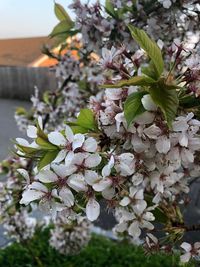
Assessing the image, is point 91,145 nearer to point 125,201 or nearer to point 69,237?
point 125,201

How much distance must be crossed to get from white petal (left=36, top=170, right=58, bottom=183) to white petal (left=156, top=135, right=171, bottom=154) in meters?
0.15

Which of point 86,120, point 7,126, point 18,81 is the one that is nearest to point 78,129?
point 86,120

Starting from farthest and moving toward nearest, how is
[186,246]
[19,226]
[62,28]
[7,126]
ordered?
[7,126], [19,226], [62,28], [186,246]

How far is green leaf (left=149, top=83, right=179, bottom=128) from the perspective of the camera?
627 millimetres

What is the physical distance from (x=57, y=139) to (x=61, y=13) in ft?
2.93

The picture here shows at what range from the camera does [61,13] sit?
1.48 meters

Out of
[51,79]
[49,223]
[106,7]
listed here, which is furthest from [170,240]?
[51,79]

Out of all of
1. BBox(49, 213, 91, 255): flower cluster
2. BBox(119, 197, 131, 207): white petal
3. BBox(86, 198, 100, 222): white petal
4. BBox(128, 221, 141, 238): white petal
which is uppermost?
BBox(86, 198, 100, 222): white petal

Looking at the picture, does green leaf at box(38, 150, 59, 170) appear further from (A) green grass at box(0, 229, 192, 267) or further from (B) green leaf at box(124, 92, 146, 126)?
(A) green grass at box(0, 229, 192, 267)

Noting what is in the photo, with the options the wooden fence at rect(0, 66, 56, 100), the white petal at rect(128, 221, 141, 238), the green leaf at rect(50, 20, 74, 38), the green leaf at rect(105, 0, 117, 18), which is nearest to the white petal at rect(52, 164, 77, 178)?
the white petal at rect(128, 221, 141, 238)

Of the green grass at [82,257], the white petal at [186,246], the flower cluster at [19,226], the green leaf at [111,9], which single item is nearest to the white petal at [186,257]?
the white petal at [186,246]

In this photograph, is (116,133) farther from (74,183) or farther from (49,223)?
(49,223)

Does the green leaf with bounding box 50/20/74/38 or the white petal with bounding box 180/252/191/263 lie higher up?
the green leaf with bounding box 50/20/74/38

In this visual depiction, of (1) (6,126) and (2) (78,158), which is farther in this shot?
(1) (6,126)
